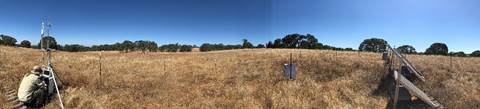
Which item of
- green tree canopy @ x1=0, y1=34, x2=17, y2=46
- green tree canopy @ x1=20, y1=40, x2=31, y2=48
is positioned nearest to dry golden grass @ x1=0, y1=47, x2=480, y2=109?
green tree canopy @ x1=0, y1=34, x2=17, y2=46

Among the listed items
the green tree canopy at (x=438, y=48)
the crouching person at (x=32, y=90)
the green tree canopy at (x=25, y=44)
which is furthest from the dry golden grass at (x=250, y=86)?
the green tree canopy at (x=25, y=44)

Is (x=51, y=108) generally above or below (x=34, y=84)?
below

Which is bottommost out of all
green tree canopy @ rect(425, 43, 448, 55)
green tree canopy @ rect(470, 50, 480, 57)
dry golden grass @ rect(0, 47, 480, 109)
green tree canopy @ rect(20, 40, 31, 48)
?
dry golden grass @ rect(0, 47, 480, 109)

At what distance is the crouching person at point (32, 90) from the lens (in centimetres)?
1478

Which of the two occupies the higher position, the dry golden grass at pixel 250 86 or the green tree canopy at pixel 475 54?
the green tree canopy at pixel 475 54

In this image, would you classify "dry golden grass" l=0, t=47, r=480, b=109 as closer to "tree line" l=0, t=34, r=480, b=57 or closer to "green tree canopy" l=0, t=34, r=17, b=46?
"tree line" l=0, t=34, r=480, b=57

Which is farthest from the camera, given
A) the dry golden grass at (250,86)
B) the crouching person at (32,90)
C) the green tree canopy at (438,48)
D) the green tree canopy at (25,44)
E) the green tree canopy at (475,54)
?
the green tree canopy at (25,44)

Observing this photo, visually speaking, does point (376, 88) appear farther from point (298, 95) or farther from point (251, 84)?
point (251, 84)

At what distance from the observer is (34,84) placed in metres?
15.1

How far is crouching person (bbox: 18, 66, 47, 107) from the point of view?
48.5 ft

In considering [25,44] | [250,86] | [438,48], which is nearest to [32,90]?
[250,86]

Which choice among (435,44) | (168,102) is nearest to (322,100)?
(168,102)

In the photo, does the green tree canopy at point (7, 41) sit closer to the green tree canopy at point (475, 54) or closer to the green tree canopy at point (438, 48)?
the green tree canopy at point (475, 54)

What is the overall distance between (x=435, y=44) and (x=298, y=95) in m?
95.5
